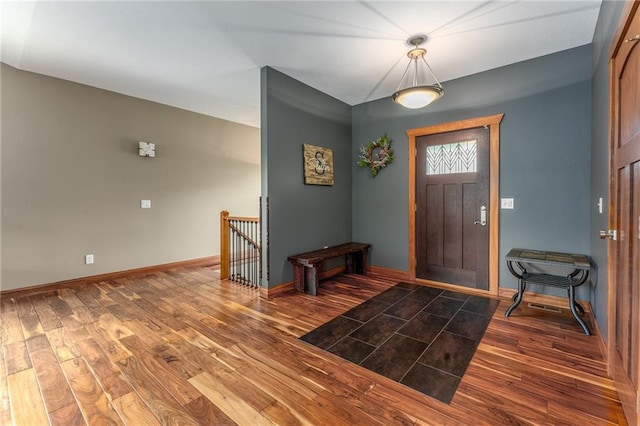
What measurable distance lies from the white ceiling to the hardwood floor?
2802mm

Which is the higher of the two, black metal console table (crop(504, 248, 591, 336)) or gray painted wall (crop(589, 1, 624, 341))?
gray painted wall (crop(589, 1, 624, 341))

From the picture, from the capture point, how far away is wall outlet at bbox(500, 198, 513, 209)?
10.9 feet

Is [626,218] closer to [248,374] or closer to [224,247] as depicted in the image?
[248,374]

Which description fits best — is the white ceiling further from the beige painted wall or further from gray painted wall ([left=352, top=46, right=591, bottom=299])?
the beige painted wall

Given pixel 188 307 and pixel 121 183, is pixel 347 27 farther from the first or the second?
pixel 121 183

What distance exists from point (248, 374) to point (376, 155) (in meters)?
3.53

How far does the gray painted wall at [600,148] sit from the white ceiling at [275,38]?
14.0 inches

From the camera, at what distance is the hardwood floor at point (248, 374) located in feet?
5.02

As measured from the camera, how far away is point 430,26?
260cm

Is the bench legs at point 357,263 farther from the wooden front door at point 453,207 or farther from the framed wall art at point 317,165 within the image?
the framed wall art at point 317,165

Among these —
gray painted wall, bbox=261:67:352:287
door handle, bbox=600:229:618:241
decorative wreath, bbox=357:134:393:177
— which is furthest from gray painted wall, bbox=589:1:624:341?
gray painted wall, bbox=261:67:352:287

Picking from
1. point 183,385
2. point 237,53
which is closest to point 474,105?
point 237,53

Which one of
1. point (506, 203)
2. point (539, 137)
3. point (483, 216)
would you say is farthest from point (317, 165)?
point (539, 137)

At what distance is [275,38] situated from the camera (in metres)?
2.82
